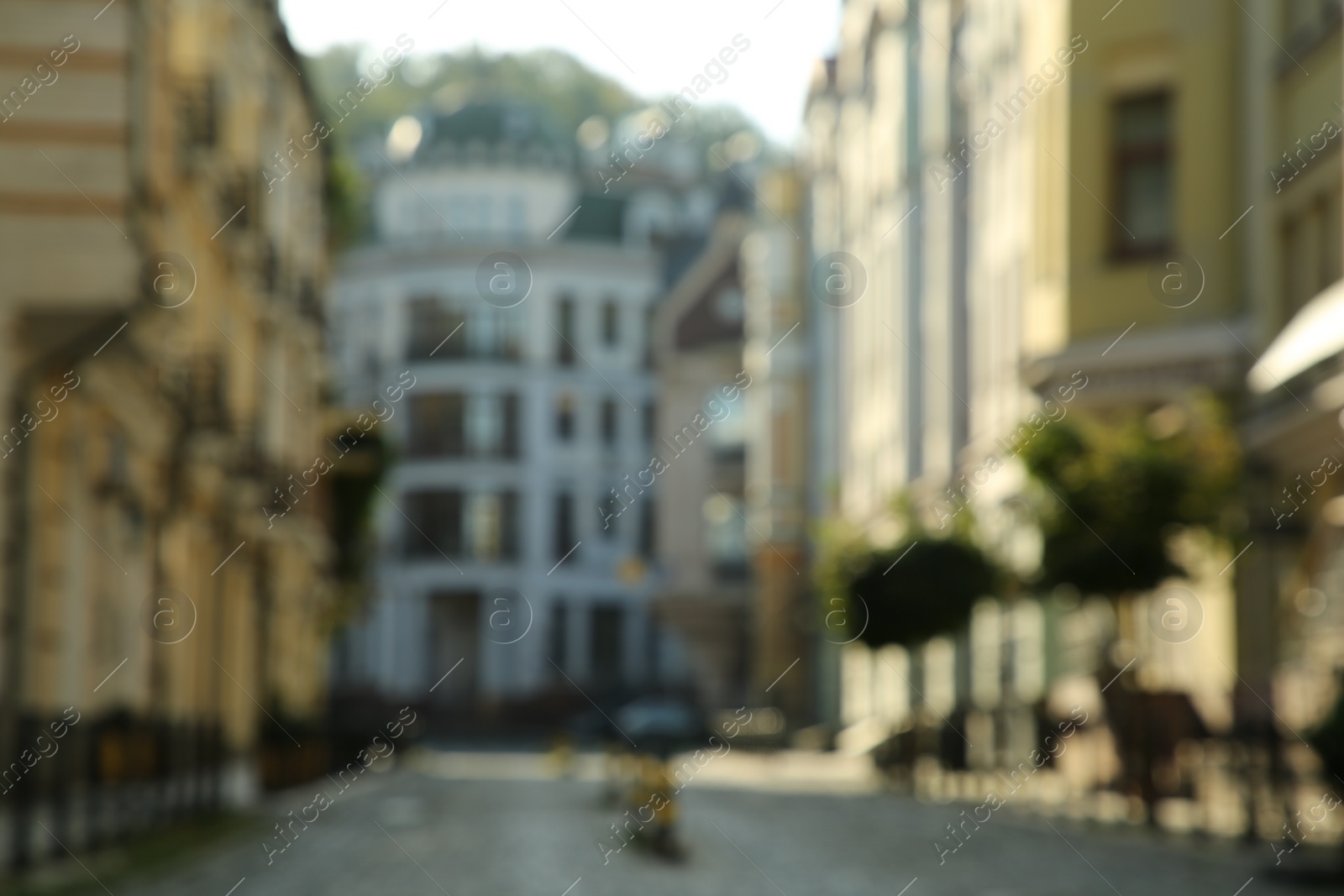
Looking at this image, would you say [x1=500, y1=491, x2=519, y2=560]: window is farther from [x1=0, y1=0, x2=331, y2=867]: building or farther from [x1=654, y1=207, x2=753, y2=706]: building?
[x1=0, y1=0, x2=331, y2=867]: building

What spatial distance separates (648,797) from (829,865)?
2985mm

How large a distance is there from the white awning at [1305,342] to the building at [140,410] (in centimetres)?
1095

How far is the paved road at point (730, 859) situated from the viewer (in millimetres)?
14531

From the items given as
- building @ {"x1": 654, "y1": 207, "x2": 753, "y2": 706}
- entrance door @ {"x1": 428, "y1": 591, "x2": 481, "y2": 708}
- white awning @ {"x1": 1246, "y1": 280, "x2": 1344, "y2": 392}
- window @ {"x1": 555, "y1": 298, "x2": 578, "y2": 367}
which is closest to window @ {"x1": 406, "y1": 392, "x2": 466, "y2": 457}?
window @ {"x1": 555, "y1": 298, "x2": 578, "y2": 367}

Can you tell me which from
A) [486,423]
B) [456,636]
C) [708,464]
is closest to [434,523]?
[456,636]

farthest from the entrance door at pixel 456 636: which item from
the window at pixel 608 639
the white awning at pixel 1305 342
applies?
the white awning at pixel 1305 342

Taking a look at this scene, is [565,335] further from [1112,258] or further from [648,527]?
[1112,258]

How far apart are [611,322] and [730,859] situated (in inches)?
2646

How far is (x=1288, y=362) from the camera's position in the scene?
21.4m

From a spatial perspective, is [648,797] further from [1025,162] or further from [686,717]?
[686,717]

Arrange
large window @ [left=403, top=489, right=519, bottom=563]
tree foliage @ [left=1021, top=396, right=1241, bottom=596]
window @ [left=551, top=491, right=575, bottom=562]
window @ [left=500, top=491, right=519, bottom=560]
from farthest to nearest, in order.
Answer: window @ [left=551, top=491, right=575, bottom=562] < window @ [left=500, top=491, right=519, bottom=560] < large window @ [left=403, top=489, right=519, bottom=563] < tree foliage @ [left=1021, top=396, right=1241, bottom=596]

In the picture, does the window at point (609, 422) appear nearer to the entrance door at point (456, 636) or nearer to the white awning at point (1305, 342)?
the entrance door at point (456, 636)

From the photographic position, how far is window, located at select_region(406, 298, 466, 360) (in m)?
82.9

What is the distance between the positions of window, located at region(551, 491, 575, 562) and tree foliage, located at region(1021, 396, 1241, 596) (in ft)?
193
